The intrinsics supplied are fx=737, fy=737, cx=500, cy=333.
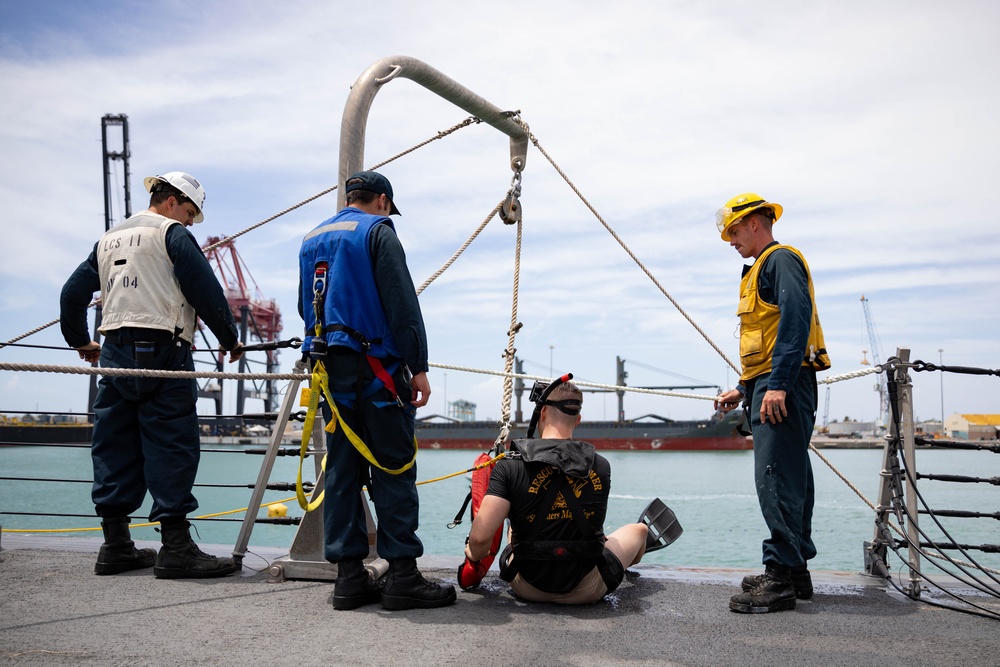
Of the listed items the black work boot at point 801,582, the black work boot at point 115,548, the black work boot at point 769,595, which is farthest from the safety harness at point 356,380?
the black work boot at point 801,582

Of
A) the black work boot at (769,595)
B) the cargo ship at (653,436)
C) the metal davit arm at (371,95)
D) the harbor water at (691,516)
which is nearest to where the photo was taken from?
the black work boot at (769,595)

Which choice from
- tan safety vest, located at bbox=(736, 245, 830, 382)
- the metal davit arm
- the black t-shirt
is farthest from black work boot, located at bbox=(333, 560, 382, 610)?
tan safety vest, located at bbox=(736, 245, 830, 382)

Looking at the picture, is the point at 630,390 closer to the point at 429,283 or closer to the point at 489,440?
the point at 429,283

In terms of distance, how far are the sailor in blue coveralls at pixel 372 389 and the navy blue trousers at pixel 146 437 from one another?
69 cm

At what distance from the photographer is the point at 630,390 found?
14.2ft

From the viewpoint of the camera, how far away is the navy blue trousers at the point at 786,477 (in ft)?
8.88

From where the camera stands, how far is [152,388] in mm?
2947

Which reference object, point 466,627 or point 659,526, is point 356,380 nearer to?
point 466,627

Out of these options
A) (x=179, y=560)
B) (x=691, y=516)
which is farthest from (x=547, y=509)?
(x=691, y=516)

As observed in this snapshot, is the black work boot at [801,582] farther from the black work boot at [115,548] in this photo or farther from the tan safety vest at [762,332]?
the black work boot at [115,548]

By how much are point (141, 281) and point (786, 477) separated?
2621 mm

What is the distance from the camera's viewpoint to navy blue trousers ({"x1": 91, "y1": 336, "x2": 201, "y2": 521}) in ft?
9.68

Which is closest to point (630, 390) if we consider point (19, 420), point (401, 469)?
point (401, 469)

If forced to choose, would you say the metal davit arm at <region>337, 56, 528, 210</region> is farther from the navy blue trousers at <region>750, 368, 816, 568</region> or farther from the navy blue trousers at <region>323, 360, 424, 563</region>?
the navy blue trousers at <region>750, 368, 816, 568</region>
